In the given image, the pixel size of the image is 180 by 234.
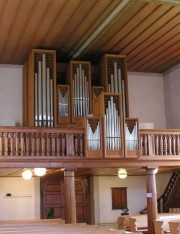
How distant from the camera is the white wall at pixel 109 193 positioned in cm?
1723

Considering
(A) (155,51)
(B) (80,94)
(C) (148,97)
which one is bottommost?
(B) (80,94)

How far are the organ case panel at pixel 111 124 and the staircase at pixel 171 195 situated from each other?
503 centimetres

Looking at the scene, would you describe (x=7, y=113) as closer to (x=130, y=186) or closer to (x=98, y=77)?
(x=98, y=77)

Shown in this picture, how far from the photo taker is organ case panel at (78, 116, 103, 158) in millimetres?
12617

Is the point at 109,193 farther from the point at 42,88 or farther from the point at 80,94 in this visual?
the point at 42,88

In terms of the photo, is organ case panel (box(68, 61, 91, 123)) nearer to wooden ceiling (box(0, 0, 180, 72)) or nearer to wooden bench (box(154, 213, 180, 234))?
wooden ceiling (box(0, 0, 180, 72))

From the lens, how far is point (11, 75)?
53.5ft

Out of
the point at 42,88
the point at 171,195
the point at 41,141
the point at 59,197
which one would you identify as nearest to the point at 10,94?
the point at 42,88

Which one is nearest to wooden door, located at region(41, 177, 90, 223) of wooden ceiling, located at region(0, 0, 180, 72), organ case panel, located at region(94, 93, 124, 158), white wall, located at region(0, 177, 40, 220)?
white wall, located at region(0, 177, 40, 220)

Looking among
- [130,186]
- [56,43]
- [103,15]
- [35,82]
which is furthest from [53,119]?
[130,186]

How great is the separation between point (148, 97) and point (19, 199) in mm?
6158

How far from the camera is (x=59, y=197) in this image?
673 inches

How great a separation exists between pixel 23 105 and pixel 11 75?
115 centimetres

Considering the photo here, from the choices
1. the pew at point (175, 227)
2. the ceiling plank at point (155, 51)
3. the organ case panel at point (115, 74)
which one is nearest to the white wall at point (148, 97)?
the ceiling plank at point (155, 51)
